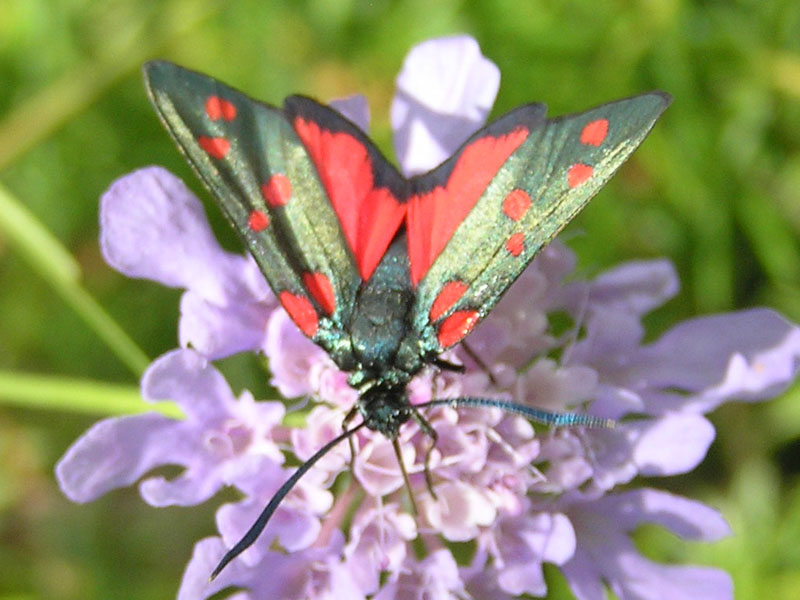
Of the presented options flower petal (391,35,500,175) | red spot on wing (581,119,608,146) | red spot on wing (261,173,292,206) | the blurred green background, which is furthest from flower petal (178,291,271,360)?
the blurred green background

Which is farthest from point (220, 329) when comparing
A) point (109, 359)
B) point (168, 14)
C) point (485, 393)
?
point (168, 14)

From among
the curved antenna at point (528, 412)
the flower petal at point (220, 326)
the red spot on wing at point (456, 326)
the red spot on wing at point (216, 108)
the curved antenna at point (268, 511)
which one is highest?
the red spot on wing at point (216, 108)

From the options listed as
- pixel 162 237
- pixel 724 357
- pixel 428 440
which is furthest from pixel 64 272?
pixel 724 357

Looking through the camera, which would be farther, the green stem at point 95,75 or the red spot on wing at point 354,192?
the green stem at point 95,75

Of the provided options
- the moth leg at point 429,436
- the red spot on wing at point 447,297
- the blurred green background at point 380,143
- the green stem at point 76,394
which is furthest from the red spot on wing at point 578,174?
the blurred green background at point 380,143

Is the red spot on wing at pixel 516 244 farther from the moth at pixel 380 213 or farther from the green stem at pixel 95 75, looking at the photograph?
the green stem at pixel 95 75

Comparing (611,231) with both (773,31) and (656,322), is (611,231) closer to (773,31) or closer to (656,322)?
(656,322)

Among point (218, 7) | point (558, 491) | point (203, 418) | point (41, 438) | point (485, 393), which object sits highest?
point (218, 7)

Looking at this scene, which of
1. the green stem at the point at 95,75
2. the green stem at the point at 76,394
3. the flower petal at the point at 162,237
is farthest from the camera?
the green stem at the point at 95,75
